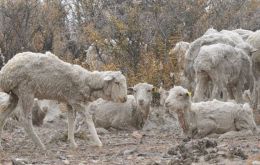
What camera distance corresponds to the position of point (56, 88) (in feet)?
36.3

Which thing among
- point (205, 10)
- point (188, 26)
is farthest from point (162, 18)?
point (205, 10)

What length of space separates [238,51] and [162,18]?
7141mm

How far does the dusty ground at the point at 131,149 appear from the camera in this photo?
8172 mm

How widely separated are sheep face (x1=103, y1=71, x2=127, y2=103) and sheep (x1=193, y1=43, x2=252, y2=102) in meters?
2.77

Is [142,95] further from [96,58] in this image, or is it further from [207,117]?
[96,58]

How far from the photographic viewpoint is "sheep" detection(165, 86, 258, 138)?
1236 centimetres

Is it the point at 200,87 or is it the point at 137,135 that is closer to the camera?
the point at 137,135

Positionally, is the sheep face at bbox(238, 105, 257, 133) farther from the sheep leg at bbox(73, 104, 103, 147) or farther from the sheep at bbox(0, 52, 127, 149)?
the sheep leg at bbox(73, 104, 103, 147)

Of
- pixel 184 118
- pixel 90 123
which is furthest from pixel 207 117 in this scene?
pixel 90 123

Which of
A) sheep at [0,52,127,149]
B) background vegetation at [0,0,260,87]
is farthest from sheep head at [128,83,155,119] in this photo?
background vegetation at [0,0,260,87]

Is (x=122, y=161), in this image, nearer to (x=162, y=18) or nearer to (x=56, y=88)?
(x=56, y=88)

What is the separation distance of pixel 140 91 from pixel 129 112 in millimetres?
573

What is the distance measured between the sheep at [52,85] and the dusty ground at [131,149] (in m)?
0.50

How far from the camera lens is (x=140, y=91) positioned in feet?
48.7
